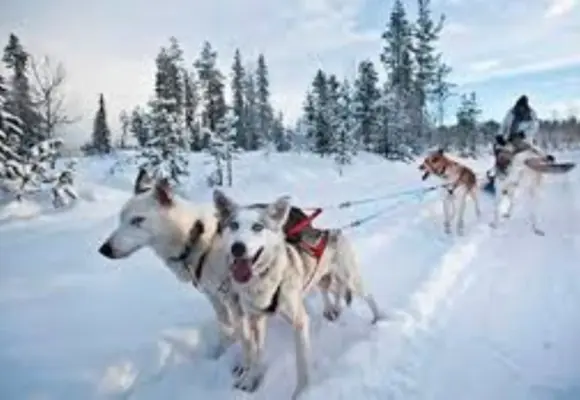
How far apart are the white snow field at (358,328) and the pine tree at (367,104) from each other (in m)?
32.9

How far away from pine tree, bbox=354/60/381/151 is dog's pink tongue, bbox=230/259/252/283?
38.5m

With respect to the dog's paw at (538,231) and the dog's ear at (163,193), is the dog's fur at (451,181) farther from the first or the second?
the dog's ear at (163,193)

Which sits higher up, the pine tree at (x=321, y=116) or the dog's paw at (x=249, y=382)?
the pine tree at (x=321, y=116)

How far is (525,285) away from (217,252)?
11.3 ft

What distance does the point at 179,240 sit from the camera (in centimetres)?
450

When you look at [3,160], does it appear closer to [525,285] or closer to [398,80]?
[525,285]

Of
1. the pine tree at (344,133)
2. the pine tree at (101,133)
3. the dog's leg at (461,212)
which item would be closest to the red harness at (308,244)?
the dog's leg at (461,212)

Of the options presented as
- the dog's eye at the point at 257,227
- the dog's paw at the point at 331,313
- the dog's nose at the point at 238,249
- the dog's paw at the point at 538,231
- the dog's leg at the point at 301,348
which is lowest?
the dog's paw at the point at 538,231

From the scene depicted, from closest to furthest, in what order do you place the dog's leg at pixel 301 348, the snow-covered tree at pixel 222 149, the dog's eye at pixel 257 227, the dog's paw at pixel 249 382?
the dog's eye at pixel 257 227 → the dog's leg at pixel 301 348 → the dog's paw at pixel 249 382 → the snow-covered tree at pixel 222 149

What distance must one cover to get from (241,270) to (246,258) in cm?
8

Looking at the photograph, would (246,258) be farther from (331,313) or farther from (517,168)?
(517,168)

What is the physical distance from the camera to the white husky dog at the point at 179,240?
4297mm

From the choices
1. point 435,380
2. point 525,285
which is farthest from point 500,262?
point 435,380

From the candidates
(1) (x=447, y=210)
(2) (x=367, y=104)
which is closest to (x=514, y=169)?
(1) (x=447, y=210)
